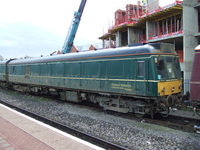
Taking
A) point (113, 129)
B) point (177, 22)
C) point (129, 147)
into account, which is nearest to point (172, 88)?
point (113, 129)

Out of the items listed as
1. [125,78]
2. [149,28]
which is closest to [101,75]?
[125,78]

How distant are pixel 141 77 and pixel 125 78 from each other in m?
0.92

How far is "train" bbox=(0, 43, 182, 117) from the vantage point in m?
7.84

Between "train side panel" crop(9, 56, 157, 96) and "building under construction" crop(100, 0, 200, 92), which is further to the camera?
"building under construction" crop(100, 0, 200, 92)

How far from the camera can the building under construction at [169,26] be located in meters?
15.4

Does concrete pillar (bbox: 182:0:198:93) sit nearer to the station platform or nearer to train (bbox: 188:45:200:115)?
train (bbox: 188:45:200:115)

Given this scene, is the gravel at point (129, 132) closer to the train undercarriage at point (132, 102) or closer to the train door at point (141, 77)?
the train undercarriage at point (132, 102)

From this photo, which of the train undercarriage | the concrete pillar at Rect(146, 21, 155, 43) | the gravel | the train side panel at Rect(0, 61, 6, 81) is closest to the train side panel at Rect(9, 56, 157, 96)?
the train undercarriage

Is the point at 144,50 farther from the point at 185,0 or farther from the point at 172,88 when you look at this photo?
the point at 185,0

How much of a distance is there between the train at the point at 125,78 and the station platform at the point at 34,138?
405cm

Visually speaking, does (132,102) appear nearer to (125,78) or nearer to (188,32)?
(125,78)

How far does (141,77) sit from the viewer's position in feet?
26.5

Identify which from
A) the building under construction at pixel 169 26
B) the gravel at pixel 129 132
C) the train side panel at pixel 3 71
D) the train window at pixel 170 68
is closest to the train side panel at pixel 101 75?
the train window at pixel 170 68

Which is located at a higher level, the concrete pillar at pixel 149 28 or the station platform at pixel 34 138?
the concrete pillar at pixel 149 28
